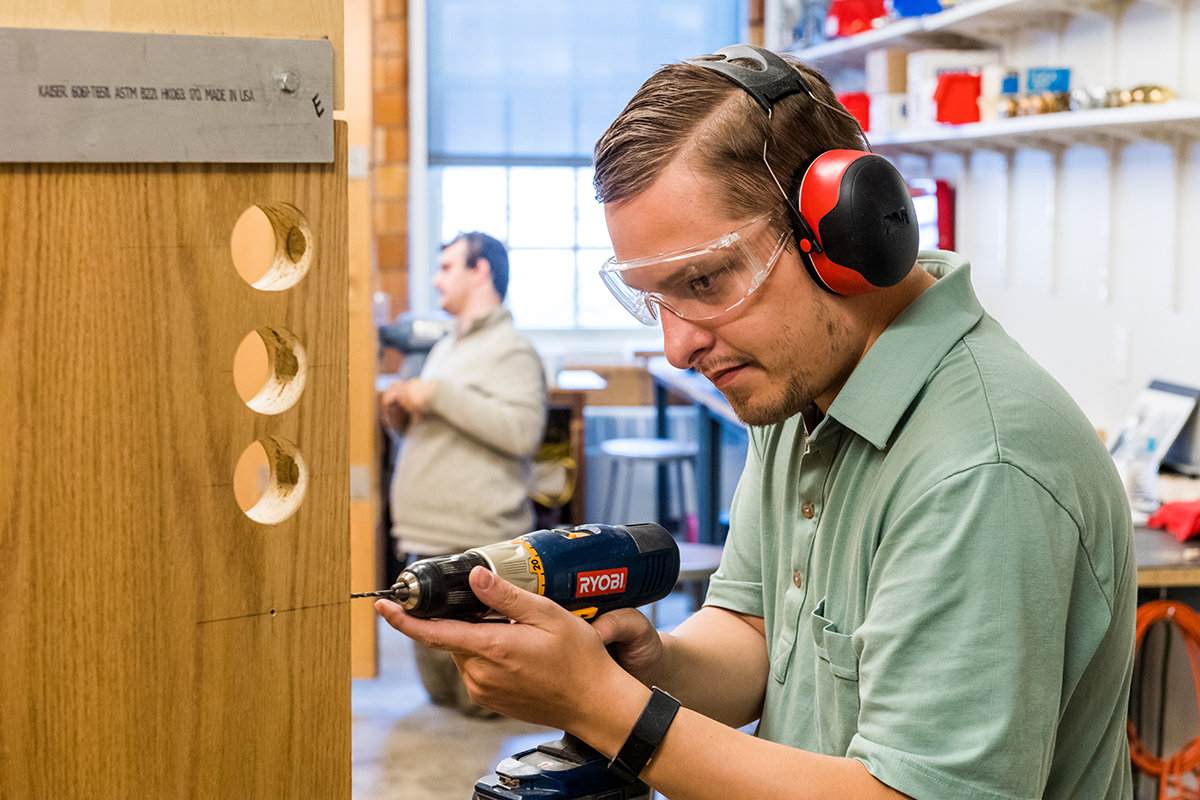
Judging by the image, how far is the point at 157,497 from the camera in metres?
0.86

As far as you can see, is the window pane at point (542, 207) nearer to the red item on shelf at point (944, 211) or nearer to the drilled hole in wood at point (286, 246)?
the red item on shelf at point (944, 211)

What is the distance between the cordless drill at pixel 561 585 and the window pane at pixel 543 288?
200 inches

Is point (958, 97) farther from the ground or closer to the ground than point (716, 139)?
farther from the ground

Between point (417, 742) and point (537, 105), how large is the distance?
362cm

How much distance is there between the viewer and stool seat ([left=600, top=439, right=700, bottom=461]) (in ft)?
17.2

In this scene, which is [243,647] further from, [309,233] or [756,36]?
[756,36]

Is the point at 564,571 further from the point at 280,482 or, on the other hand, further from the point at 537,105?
the point at 537,105

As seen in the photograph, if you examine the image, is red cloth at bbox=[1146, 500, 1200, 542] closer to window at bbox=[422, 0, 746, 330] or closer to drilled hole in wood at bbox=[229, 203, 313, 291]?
drilled hole in wood at bbox=[229, 203, 313, 291]

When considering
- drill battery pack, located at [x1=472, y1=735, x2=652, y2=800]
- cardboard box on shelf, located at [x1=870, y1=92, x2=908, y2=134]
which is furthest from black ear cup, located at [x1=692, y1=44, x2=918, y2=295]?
cardboard box on shelf, located at [x1=870, y1=92, x2=908, y2=134]

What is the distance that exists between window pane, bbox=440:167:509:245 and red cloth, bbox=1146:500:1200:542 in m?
4.21

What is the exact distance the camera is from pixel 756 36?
610 centimetres

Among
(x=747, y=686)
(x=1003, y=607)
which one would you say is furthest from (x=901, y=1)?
(x=1003, y=607)

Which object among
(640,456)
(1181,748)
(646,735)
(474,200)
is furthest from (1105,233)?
(474,200)

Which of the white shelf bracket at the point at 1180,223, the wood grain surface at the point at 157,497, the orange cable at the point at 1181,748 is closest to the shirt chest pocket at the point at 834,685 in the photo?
the wood grain surface at the point at 157,497
